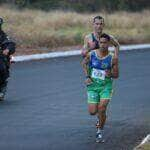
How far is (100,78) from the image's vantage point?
11.5 meters

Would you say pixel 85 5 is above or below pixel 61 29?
below

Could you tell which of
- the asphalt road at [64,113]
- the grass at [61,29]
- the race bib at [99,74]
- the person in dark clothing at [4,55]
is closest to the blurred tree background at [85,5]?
the grass at [61,29]

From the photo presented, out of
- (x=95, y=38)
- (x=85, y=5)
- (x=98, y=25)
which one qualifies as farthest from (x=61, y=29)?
(x=98, y=25)

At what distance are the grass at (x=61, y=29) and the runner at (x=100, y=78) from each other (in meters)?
23.8

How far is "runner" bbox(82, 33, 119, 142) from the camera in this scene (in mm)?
11516

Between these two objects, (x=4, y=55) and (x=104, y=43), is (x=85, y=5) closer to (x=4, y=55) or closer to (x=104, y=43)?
(x=4, y=55)

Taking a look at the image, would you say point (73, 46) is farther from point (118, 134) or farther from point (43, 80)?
point (118, 134)

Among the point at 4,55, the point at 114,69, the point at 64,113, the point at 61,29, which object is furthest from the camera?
the point at 61,29

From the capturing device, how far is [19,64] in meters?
28.0

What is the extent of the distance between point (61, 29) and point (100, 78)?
119ft

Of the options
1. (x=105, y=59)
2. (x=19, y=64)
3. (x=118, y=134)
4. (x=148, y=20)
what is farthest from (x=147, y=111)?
(x=148, y=20)

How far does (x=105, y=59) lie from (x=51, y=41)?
26.0 metres

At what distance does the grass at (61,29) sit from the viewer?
37.5 meters

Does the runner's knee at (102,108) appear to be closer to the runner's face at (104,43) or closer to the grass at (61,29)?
the runner's face at (104,43)
